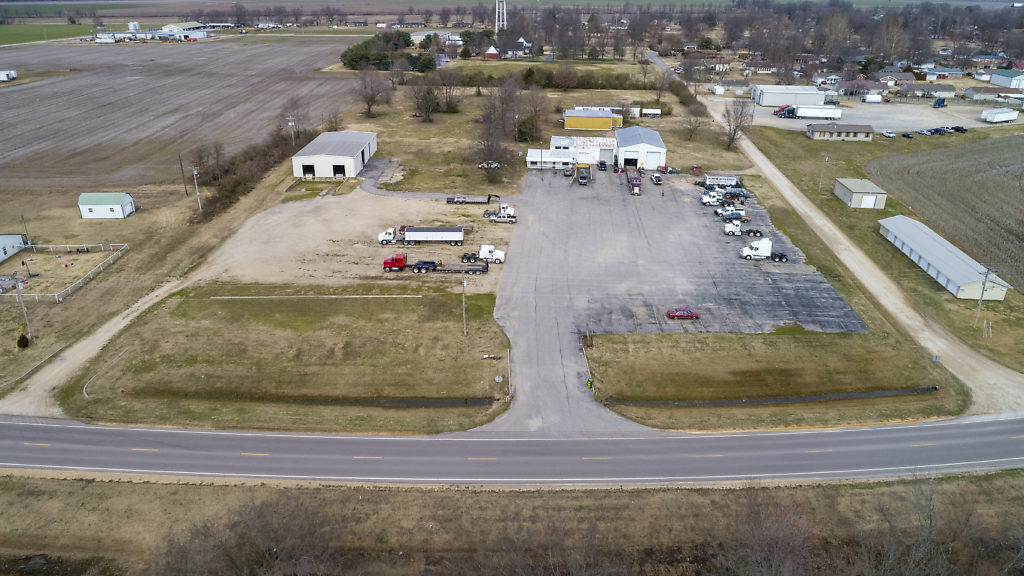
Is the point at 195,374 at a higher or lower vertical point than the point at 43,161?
lower

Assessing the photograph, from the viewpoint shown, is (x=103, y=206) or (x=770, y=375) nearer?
(x=770, y=375)

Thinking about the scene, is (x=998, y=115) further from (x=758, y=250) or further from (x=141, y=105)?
(x=141, y=105)

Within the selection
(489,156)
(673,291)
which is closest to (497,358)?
(673,291)

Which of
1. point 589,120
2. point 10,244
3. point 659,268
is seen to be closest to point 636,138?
point 589,120

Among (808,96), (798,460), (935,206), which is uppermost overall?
(808,96)

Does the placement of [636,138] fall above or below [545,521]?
above

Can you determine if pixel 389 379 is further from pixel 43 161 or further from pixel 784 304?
pixel 43 161

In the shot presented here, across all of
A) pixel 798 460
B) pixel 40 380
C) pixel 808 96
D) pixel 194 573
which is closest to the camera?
pixel 194 573

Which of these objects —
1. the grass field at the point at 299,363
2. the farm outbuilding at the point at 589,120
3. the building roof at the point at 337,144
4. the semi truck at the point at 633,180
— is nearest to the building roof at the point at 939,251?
the semi truck at the point at 633,180
